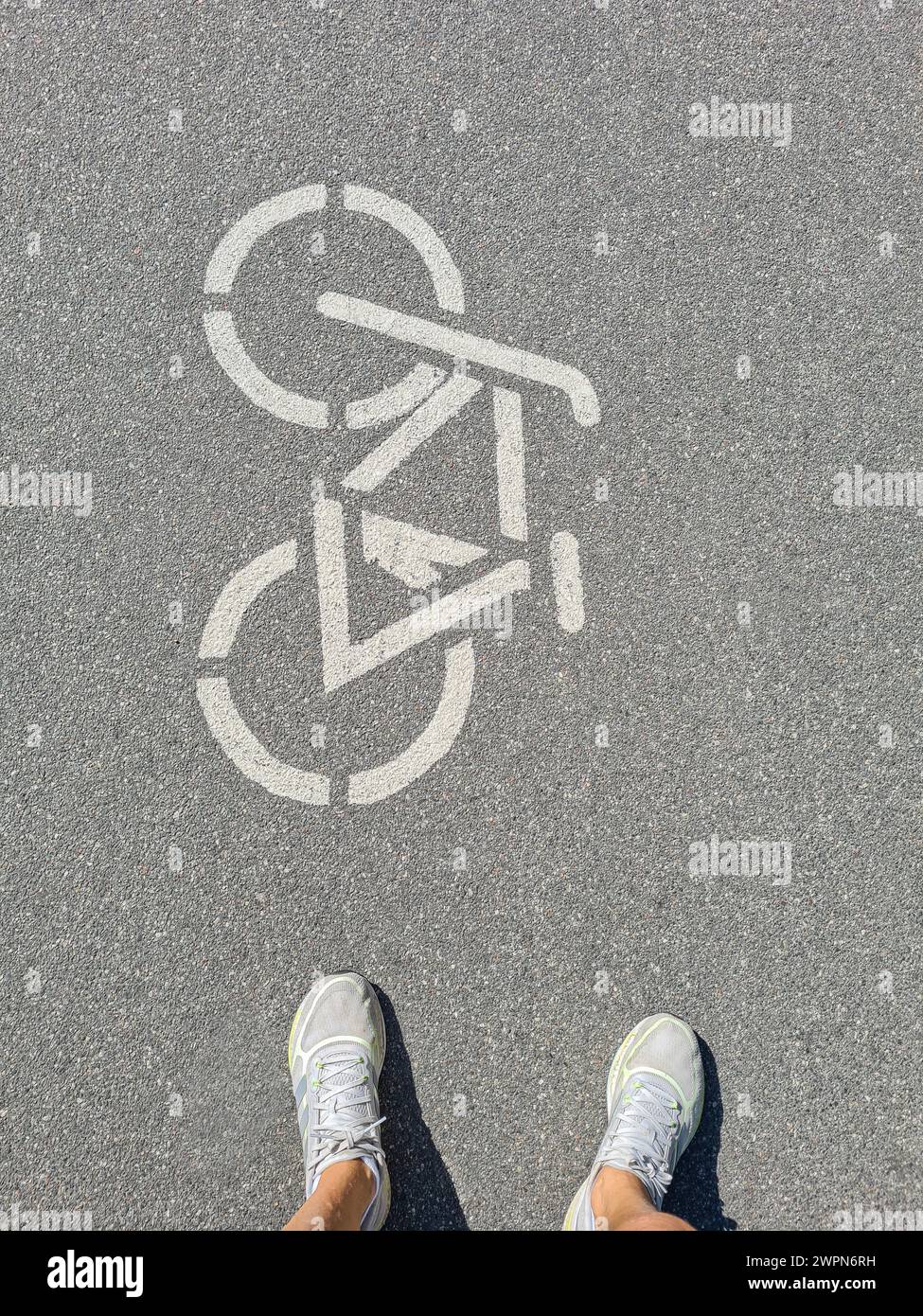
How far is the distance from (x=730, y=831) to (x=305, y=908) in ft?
4.39

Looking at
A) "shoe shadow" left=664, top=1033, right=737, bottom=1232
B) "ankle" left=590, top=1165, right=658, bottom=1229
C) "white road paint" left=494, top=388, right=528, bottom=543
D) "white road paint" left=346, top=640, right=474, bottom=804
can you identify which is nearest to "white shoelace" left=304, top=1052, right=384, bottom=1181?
"ankle" left=590, top=1165, right=658, bottom=1229

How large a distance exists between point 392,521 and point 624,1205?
6.91 feet

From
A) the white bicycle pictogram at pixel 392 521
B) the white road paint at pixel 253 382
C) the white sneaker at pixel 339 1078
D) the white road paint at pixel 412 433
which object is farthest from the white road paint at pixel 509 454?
the white sneaker at pixel 339 1078

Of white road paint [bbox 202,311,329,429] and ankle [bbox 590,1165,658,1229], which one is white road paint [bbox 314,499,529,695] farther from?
ankle [bbox 590,1165,658,1229]

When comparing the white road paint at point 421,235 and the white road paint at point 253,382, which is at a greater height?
the white road paint at point 421,235

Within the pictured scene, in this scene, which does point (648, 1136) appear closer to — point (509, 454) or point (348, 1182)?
point (348, 1182)

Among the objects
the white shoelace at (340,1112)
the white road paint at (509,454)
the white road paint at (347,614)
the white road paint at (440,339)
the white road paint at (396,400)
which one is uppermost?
the white road paint at (440,339)

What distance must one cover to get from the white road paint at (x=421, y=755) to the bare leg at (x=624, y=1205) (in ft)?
4.22

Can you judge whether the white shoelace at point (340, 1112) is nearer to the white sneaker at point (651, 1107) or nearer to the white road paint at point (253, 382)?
the white sneaker at point (651, 1107)

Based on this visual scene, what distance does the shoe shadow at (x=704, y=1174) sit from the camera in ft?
8.30

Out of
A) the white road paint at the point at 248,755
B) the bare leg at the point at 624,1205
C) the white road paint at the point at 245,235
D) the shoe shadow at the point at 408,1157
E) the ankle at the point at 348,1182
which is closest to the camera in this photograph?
A: the bare leg at the point at 624,1205

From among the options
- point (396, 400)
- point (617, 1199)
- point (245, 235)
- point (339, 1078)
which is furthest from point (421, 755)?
point (245, 235)

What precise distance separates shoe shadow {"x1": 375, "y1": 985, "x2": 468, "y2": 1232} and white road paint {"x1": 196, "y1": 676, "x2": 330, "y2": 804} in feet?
2.12

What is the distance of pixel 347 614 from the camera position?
2666 millimetres
